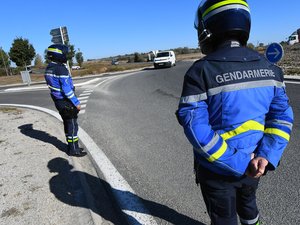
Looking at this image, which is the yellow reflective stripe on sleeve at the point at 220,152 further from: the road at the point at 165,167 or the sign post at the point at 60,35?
the sign post at the point at 60,35

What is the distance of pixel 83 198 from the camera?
3770 millimetres

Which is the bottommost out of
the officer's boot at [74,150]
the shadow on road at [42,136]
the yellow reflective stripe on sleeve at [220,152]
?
the shadow on road at [42,136]

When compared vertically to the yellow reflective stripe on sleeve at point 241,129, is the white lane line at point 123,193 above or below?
below

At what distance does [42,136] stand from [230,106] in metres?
6.06

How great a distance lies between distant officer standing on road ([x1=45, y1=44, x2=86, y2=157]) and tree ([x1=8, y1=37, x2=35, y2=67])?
5117 cm

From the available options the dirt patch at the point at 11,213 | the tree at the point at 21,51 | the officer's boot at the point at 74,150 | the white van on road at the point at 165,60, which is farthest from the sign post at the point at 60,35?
the tree at the point at 21,51

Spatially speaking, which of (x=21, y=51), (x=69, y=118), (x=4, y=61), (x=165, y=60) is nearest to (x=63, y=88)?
(x=69, y=118)

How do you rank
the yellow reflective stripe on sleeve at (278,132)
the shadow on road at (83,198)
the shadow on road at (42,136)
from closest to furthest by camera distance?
1. the yellow reflective stripe on sleeve at (278,132)
2. the shadow on road at (83,198)
3. the shadow on road at (42,136)

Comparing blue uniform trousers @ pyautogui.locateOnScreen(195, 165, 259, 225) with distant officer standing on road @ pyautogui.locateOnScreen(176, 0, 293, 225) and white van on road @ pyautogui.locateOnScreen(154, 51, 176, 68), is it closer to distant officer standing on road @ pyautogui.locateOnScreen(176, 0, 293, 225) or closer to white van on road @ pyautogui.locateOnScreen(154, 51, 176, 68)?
distant officer standing on road @ pyautogui.locateOnScreen(176, 0, 293, 225)

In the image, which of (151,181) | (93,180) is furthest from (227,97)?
(93,180)

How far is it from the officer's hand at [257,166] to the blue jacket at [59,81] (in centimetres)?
411

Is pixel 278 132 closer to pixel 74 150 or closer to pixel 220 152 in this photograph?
pixel 220 152

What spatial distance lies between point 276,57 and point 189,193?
8.76 metres

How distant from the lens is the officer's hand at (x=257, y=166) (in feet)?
6.03
